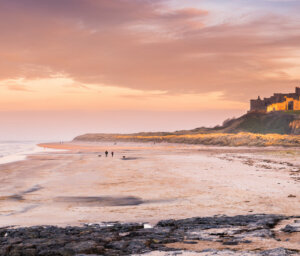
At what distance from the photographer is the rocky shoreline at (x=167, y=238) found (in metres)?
7.10

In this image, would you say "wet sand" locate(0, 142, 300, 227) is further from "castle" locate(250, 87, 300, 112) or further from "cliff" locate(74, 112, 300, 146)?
"castle" locate(250, 87, 300, 112)

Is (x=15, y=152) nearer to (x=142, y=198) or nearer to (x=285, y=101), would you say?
(x=142, y=198)

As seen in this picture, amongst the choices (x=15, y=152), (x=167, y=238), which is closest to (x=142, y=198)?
(x=167, y=238)

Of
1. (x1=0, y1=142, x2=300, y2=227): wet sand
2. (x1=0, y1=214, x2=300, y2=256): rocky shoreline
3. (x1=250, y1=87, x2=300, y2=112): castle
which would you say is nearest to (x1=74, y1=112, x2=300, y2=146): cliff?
(x1=250, y1=87, x2=300, y2=112): castle

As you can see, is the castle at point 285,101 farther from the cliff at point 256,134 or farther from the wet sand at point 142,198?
the wet sand at point 142,198

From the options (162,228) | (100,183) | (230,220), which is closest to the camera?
(162,228)

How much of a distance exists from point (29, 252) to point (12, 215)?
207 inches

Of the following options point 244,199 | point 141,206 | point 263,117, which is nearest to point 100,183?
point 141,206

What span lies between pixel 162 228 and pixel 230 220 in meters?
2.26

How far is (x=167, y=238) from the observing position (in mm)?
8094

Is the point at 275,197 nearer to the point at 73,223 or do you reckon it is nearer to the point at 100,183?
the point at 73,223

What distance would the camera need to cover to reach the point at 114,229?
30.2ft

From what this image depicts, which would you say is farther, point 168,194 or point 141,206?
point 168,194

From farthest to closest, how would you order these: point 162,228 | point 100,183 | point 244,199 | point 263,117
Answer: point 263,117
point 100,183
point 244,199
point 162,228
